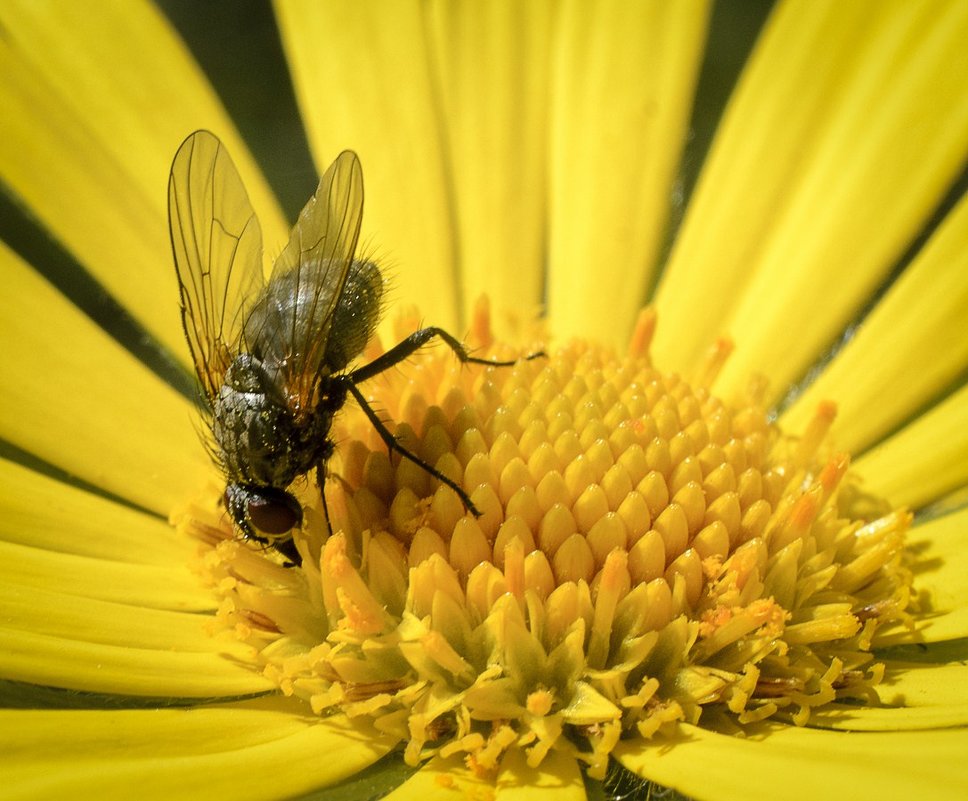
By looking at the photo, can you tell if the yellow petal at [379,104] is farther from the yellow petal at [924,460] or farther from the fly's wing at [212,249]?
the yellow petal at [924,460]

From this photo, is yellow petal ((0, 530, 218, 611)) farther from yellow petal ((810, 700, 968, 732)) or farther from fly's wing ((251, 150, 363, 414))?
yellow petal ((810, 700, 968, 732))

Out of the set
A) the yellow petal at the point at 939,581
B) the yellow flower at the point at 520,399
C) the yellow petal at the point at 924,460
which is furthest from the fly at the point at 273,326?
the yellow petal at the point at 924,460

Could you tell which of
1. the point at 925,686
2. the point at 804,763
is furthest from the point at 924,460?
the point at 804,763

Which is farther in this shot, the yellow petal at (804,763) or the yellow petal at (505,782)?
the yellow petal at (505,782)

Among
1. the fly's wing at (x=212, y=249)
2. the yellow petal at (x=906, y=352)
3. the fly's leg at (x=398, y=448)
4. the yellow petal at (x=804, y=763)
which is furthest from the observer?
the yellow petal at (x=906, y=352)

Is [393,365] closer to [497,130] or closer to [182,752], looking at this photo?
[182,752]

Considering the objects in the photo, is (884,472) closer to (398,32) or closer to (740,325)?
(740,325)

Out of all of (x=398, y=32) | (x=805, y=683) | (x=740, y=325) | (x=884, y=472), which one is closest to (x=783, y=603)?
(x=805, y=683)
